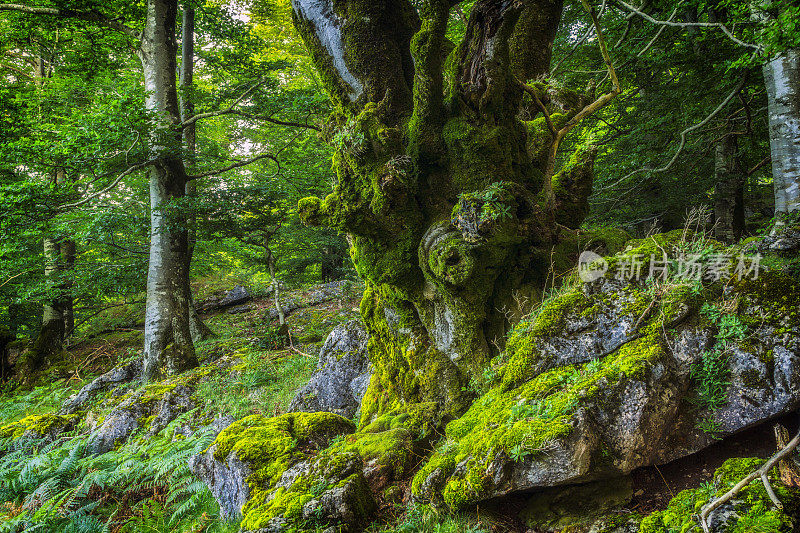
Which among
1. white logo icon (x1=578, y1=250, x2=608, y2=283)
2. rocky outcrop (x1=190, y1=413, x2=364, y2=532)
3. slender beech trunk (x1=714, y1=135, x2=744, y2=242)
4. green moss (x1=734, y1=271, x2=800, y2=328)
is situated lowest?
rocky outcrop (x1=190, y1=413, x2=364, y2=532)

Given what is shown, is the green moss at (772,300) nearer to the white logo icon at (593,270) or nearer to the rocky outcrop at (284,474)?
the white logo icon at (593,270)

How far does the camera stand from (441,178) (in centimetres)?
464

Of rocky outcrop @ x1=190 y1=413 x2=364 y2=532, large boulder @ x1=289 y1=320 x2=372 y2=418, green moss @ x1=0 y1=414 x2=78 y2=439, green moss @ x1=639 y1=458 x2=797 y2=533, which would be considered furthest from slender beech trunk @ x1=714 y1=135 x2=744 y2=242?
green moss @ x1=0 y1=414 x2=78 y2=439

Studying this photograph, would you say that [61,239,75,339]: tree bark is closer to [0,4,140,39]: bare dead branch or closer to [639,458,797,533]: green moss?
[0,4,140,39]: bare dead branch

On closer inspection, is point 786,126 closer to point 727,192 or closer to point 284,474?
point 727,192

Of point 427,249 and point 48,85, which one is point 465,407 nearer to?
point 427,249

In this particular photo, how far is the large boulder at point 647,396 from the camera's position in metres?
2.67

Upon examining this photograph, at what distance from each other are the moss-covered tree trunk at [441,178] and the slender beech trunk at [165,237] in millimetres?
6286

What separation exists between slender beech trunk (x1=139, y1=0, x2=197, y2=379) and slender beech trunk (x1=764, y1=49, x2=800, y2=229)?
11.0 meters

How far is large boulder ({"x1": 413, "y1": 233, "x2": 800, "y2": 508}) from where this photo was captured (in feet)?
8.76

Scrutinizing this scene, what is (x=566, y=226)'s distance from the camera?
16.3 ft

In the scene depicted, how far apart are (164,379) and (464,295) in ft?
25.9

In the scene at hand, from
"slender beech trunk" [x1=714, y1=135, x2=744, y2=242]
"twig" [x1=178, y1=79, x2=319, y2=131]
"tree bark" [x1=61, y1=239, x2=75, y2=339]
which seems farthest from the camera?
"tree bark" [x1=61, y1=239, x2=75, y2=339]

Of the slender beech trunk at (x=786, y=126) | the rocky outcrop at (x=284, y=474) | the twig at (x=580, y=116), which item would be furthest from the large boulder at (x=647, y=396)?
the slender beech trunk at (x=786, y=126)
